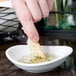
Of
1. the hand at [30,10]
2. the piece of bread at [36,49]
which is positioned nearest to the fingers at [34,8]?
the hand at [30,10]

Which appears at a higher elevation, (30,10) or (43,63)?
(30,10)

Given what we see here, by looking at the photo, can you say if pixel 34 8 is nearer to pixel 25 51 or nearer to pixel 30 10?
pixel 30 10

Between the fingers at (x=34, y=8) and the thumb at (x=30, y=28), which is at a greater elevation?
the fingers at (x=34, y=8)

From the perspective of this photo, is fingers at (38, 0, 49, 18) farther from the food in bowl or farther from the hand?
the food in bowl

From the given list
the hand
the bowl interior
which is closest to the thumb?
the hand

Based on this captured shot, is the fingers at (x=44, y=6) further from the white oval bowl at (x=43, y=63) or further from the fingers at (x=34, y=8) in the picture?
the white oval bowl at (x=43, y=63)

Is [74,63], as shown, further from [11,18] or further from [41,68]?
[11,18]

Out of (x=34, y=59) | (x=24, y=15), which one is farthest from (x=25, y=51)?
(x=24, y=15)

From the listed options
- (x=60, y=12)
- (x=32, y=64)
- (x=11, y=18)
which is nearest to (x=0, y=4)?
(x=11, y=18)

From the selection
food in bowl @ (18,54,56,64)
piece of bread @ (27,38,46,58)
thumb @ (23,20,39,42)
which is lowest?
food in bowl @ (18,54,56,64)
